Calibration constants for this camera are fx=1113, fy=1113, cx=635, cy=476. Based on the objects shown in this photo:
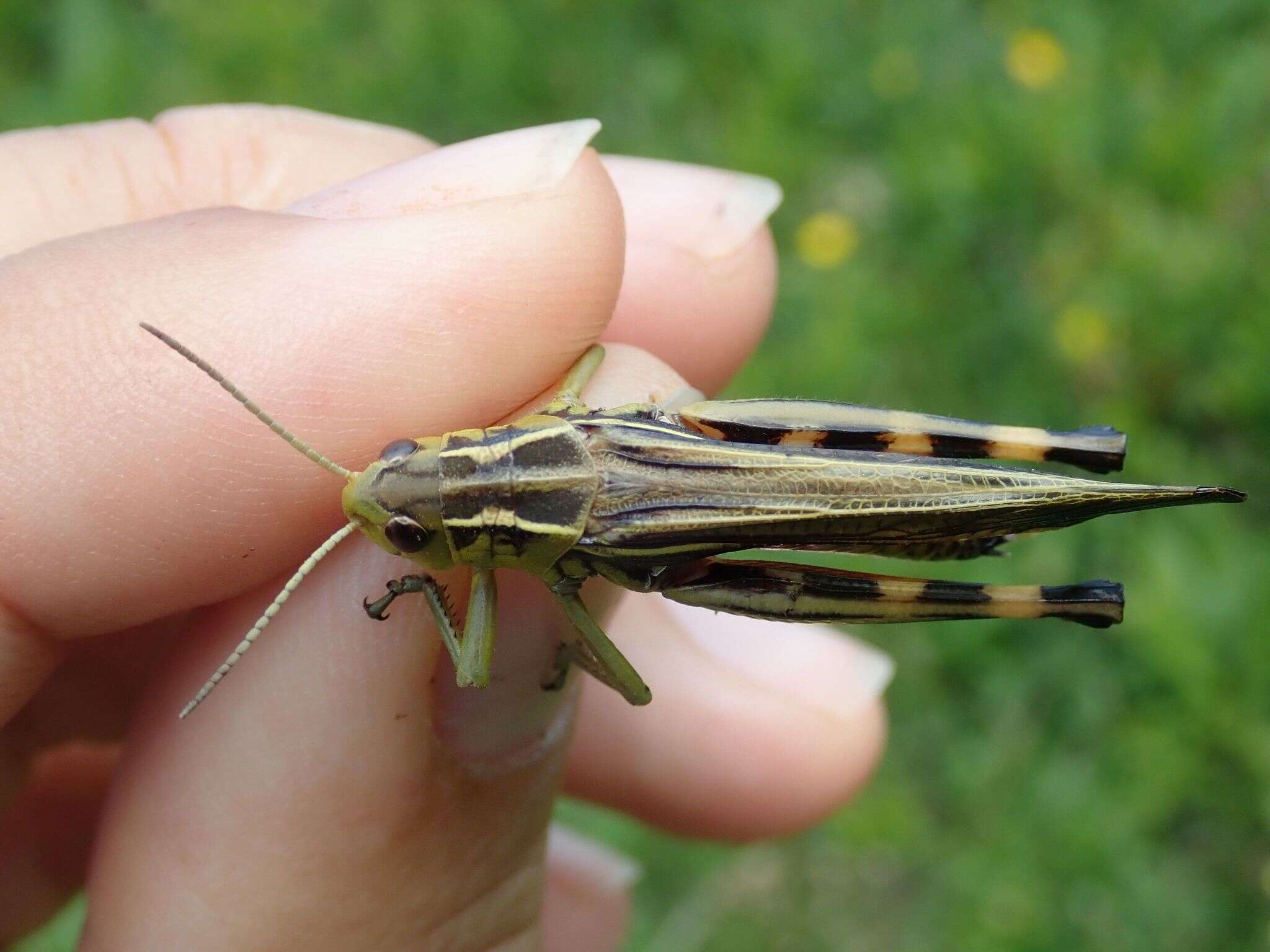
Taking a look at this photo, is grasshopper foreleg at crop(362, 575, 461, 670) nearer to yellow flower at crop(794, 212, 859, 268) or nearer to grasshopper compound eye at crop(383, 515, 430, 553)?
grasshopper compound eye at crop(383, 515, 430, 553)

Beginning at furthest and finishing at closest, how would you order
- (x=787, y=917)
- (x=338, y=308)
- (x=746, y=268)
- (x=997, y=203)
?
(x=997, y=203) < (x=787, y=917) < (x=746, y=268) < (x=338, y=308)

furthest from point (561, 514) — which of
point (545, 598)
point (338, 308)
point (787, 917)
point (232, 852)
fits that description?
point (787, 917)

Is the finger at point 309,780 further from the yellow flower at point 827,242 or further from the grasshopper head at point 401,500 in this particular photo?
the yellow flower at point 827,242

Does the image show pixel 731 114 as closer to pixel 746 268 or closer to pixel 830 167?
pixel 830 167

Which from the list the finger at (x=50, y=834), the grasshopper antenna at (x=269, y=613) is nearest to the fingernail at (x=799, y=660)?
the grasshopper antenna at (x=269, y=613)

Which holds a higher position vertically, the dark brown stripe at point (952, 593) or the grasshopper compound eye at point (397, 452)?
the grasshopper compound eye at point (397, 452)

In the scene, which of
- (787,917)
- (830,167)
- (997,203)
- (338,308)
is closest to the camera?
(338,308)
